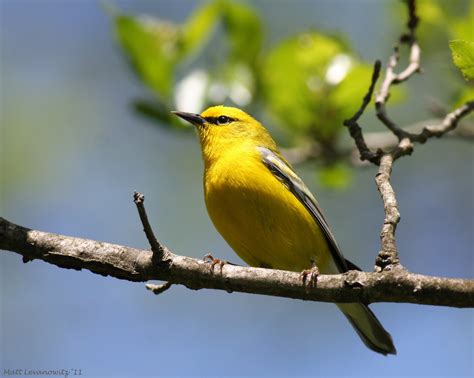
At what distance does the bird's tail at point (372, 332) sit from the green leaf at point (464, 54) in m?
3.11

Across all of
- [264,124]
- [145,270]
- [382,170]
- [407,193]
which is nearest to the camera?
[145,270]

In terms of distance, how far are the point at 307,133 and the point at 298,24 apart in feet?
14.2

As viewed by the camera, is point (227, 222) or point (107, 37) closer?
point (227, 222)

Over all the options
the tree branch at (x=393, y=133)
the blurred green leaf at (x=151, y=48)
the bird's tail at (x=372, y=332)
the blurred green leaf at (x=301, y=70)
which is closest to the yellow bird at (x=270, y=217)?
the bird's tail at (x=372, y=332)

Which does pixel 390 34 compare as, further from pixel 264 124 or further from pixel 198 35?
pixel 198 35

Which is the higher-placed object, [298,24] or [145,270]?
[298,24]

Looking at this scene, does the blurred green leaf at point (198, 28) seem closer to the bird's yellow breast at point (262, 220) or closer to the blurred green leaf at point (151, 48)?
the blurred green leaf at point (151, 48)

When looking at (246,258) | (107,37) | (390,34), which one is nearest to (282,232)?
(246,258)

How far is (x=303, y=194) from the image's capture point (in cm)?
620

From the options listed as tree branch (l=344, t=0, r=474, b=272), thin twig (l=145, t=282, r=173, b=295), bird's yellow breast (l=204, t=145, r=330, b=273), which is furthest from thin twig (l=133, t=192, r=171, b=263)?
bird's yellow breast (l=204, t=145, r=330, b=273)

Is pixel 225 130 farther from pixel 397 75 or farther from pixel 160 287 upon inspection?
pixel 160 287

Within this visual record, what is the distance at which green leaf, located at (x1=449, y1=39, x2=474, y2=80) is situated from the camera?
3711mm

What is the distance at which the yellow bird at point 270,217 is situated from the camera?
5789mm

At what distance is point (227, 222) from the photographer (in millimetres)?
5832
